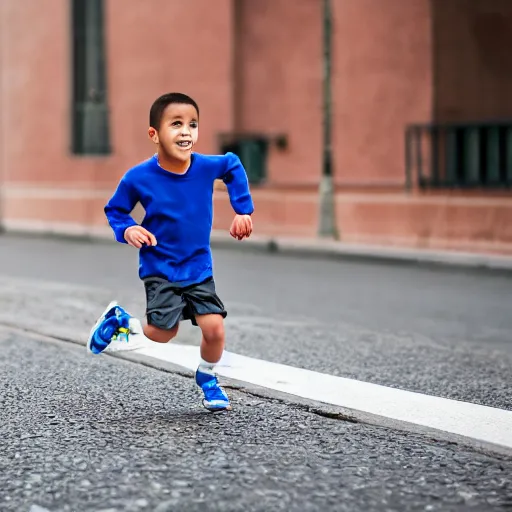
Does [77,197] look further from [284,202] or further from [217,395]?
[217,395]

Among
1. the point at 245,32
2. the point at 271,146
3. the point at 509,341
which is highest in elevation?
the point at 245,32

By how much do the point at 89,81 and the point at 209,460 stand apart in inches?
768

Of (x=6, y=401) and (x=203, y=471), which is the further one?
(x=6, y=401)

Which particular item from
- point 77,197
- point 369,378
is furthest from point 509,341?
point 77,197

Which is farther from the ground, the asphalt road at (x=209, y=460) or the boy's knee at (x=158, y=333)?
the boy's knee at (x=158, y=333)

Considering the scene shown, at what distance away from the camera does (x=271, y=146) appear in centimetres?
2045

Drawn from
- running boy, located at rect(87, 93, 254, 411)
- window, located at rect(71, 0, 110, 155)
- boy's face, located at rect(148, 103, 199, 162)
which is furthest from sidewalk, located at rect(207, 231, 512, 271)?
A: boy's face, located at rect(148, 103, 199, 162)

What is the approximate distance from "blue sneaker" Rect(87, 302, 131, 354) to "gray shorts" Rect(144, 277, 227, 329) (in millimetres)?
155

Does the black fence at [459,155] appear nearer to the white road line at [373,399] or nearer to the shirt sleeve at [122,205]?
the white road line at [373,399]

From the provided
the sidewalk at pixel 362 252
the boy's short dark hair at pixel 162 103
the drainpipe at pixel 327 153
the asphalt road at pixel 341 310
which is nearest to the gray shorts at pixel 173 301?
the boy's short dark hair at pixel 162 103

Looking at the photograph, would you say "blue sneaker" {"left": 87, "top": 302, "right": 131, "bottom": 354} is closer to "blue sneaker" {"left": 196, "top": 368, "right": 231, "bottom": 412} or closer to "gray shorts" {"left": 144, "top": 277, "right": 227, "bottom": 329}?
"gray shorts" {"left": 144, "top": 277, "right": 227, "bottom": 329}

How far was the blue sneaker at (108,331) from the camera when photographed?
516 cm

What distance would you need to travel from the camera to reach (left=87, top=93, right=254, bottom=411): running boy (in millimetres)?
4969

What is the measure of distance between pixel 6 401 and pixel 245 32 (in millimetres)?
16063
